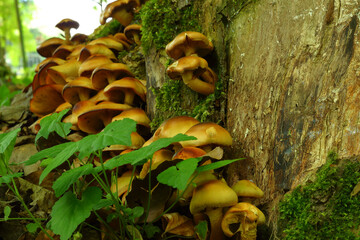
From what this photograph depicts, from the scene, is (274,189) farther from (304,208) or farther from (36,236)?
(36,236)

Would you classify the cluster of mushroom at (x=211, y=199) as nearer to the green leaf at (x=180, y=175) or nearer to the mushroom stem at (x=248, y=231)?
the mushroom stem at (x=248, y=231)

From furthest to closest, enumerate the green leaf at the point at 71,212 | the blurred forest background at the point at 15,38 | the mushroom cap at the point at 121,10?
the blurred forest background at the point at 15,38
the mushroom cap at the point at 121,10
the green leaf at the point at 71,212

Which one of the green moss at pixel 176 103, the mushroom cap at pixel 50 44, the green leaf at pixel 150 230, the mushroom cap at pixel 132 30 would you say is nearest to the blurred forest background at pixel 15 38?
the mushroom cap at pixel 50 44

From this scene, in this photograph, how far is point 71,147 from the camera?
1.57 metres

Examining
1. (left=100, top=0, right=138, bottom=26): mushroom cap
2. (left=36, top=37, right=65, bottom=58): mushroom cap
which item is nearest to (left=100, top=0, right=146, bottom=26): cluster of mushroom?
(left=100, top=0, right=138, bottom=26): mushroom cap

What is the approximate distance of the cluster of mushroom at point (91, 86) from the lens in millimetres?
3008

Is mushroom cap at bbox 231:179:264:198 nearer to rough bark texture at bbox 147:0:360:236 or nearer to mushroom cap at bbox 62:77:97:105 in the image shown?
rough bark texture at bbox 147:0:360:236

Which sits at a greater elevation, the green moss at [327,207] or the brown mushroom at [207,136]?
the brown mushroom at [207,136]

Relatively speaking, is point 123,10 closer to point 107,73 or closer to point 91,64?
point 91,64

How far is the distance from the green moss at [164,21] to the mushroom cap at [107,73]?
34 cm

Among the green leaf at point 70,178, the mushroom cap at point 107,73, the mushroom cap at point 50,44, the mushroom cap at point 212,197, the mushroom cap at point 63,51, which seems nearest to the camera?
the green leaf at point 70,178

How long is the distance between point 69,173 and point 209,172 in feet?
2.52

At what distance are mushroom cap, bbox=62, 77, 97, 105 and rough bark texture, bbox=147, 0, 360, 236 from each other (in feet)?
4.84

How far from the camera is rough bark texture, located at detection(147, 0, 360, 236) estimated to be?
6.41 ft
